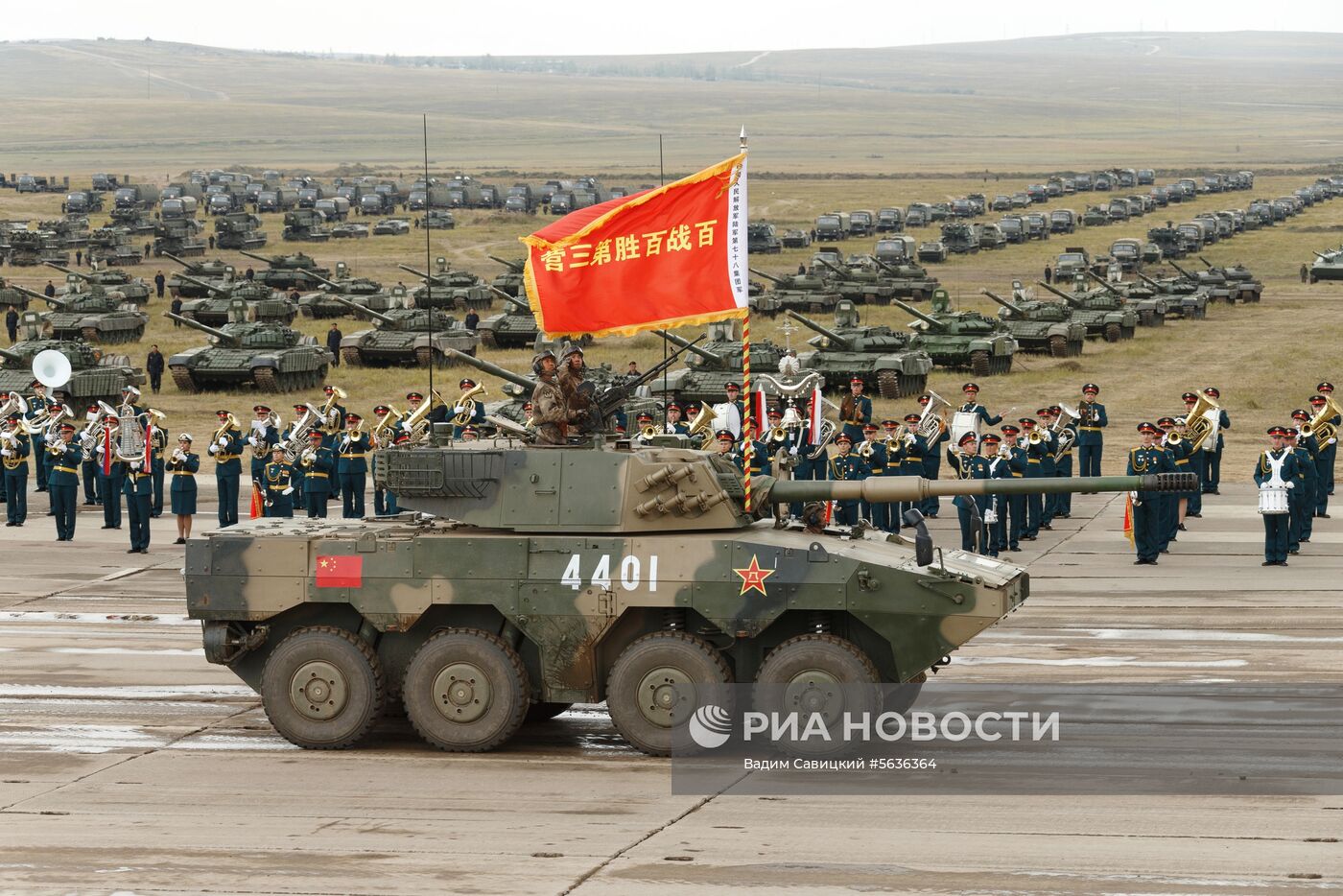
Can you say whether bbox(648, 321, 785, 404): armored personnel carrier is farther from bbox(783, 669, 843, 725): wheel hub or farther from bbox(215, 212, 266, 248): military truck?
bbox(215, 212, 266, 248): military truck

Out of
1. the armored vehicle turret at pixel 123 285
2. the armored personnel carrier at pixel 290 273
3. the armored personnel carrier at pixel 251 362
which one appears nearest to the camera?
the armored personnel carrier at pixel 251 362

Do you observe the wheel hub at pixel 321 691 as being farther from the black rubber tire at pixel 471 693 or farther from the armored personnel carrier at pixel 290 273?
the armored personnel carrier at pixel 290 273

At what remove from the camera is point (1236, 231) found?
85688 mm

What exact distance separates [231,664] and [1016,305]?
36872mm

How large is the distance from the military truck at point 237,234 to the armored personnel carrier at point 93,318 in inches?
1031

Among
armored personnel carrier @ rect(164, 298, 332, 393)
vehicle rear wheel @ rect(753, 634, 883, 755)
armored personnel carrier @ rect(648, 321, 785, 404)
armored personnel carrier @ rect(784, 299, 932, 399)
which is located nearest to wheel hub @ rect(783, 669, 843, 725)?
vehicle rear wheel @ rect(753, 634, 883, 755)

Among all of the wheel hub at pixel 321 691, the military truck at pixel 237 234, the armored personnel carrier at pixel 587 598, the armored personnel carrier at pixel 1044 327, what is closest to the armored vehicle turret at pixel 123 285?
the military truck at pixel 237 234

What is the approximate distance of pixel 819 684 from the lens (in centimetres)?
1302

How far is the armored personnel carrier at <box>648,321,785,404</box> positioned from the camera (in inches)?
1449

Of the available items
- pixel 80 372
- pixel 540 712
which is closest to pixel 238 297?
pixel 80 372

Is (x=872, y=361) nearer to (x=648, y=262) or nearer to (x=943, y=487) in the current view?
(x=648, y=262)

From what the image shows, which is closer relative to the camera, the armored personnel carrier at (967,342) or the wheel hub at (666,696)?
the wheel hub at (666,696)

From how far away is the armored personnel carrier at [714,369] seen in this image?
3681cm

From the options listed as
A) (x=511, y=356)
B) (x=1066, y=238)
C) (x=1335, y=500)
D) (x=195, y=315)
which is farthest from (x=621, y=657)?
(x=1066, y=238)
